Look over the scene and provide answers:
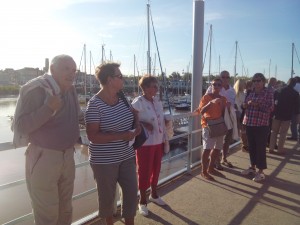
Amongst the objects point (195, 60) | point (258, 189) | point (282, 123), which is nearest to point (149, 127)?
point (258, 189)

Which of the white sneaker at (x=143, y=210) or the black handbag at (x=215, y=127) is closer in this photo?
the white sneaker at (x=143, y=210)

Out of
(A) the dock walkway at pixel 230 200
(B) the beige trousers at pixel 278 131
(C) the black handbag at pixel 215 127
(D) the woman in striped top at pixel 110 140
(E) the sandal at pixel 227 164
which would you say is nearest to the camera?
(D) the woman in striped top at pixel 110 140

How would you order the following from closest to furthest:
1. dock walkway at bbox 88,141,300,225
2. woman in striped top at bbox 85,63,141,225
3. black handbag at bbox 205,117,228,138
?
woman in striped top at bbox 85,63,141,225, dock walkway at bbox 88,141,300,225, black handbag at bbox 205,117,228,138

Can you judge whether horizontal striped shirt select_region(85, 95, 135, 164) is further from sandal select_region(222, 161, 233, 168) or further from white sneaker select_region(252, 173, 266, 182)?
sandal select_region(222, 161, 233, 168)

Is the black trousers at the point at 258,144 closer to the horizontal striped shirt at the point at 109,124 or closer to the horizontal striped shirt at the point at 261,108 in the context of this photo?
the horizontal striped shirt at the point at 261,108

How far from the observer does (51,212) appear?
102 inches

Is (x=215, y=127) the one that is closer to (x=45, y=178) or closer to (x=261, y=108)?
(x=261, y=108)

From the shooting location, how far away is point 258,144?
557cm

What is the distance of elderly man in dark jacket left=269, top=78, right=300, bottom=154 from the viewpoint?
7.73m

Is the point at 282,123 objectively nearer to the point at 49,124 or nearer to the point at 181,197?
the point at 181,197

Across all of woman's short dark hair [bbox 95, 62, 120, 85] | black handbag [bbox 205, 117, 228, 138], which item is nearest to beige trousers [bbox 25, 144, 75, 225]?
A: woman's short dark hair [bbox 95, 62, 120, 85]

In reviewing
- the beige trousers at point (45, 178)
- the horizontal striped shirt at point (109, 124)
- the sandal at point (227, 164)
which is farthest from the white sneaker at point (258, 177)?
the beige trousers at point (45, 178)

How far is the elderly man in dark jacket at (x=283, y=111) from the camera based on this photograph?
305 inches

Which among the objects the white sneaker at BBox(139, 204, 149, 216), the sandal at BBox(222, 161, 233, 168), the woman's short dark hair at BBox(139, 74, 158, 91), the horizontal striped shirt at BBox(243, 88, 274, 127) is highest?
the woman's short dark hair at BBox(139, 74, 158, 91)
